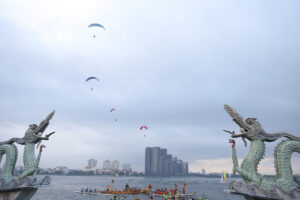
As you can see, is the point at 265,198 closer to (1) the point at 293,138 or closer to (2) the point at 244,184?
(2) the point at 244,184

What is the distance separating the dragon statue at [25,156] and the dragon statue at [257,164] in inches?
601

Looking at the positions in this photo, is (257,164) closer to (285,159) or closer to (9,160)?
(285,159)

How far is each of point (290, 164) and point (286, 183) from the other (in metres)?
1.30

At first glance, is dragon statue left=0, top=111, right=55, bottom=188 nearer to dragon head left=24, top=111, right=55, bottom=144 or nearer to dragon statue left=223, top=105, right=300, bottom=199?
dragon head left=24, top=111, right=55, bottom=144

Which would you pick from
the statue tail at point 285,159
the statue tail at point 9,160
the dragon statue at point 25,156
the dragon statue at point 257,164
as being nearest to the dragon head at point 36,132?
the dragon statue at point 25,156

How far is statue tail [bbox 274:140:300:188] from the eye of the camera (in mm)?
15055

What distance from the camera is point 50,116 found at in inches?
814

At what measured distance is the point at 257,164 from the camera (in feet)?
52.2

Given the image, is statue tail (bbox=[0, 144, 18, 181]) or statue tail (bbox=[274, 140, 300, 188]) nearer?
statue tail (bbox=[274, 140, 300, 188])

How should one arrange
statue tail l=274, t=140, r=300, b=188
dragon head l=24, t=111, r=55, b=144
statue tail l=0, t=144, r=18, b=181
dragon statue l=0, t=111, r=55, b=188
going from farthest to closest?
dragon head l=24, t=111, r=55, b=144 < statue tail l=0, t=144, r=18, b=181 < dragon statue l=0, t=111, r=55, b=188 < statue tail l=274, t=140, r=300, b=188

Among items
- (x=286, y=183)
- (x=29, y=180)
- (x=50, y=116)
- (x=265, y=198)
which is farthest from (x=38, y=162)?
(x=286, y=183)

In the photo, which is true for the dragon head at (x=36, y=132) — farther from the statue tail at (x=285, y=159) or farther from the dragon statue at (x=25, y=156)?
the statue tail at (x=285, y=159)

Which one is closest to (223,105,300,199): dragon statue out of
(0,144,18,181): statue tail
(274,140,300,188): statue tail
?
(274,140,300,188): statue tail

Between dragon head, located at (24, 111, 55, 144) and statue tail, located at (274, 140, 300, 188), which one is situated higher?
dragon head, located at (24, 111, 55, 144)
